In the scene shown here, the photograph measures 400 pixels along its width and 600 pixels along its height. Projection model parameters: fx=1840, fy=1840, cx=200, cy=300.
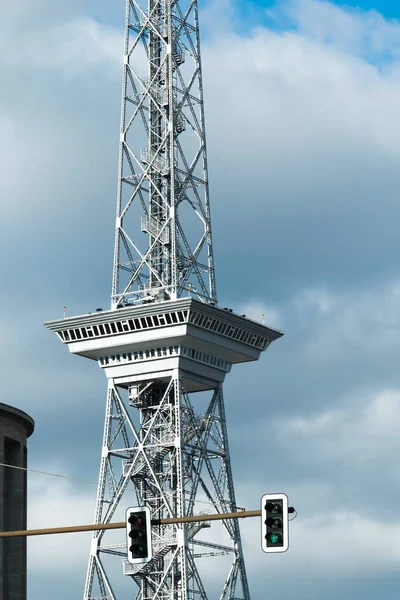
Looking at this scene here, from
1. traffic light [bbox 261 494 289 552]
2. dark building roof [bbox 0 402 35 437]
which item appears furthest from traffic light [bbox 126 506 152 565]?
dark building roof [bbox 0 402 35 437]

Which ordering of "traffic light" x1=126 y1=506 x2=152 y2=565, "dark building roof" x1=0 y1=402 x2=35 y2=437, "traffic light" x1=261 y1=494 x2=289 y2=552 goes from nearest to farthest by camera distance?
1. "traffic light" x1=261 y1=494 x2=289 y2=552
2. "traffic light" x1=126 y1=506 x2=152 y2=565
3. "dark building roof" x1=0 y1=402 x2=35 y2=437

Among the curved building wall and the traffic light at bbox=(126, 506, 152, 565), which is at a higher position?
the curved building wall

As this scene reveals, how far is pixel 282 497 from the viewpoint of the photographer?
58.8 metres

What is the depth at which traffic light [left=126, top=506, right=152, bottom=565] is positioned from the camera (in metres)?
60.3

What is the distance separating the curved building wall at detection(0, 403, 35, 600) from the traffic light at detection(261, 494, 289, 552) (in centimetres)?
8215

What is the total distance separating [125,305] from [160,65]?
80.5 ft

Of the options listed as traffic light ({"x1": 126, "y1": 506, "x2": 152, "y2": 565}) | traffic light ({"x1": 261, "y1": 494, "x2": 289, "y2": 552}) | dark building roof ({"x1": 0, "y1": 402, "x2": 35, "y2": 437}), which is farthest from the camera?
dark building roof ({"x1": 0, "y1": 402, "x2": 35, "y2": 437})

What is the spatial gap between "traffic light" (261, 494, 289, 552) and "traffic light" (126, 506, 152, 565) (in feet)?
12.9

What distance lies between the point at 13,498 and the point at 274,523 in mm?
86870

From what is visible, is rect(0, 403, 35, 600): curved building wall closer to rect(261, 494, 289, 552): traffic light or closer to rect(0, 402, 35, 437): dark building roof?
rect(0, 402, 35, 437): dark building roof

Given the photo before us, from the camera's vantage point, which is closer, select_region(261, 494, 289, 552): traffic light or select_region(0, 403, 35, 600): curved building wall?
select_region(261, 494, 289, 552): traffic light

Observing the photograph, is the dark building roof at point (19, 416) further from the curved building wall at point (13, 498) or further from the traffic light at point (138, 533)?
the traffic light at point (138, 533)

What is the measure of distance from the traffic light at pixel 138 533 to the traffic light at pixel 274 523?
3942 mm

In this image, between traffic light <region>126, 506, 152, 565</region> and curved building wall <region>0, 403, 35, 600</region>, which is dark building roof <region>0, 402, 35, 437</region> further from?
traffic light <region>126, 506, 152, 565</region>
